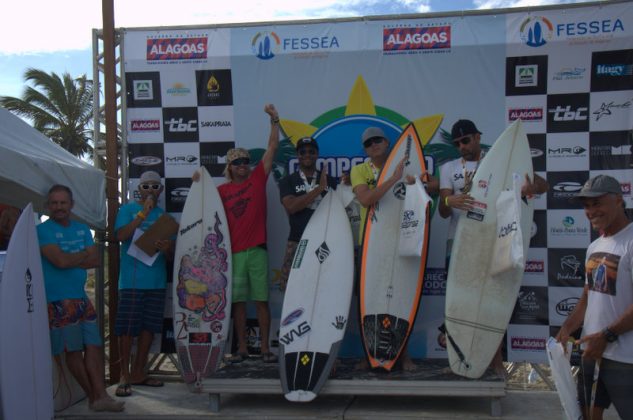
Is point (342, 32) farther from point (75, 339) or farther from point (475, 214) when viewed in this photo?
point (75, 339)

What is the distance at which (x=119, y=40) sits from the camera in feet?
16.9

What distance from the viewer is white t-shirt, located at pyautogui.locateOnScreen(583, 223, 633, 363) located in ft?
8.90

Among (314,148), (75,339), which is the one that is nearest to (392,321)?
(314,148)

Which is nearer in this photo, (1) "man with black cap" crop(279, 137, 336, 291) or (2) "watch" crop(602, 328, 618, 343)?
(2) "watch" crop(602, 328, 618, 343)

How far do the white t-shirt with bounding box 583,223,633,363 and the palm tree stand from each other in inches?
666

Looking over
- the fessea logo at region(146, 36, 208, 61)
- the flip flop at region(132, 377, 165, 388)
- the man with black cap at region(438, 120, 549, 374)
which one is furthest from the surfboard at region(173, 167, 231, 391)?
the man with black cap at region(438, 120, 549, 374)

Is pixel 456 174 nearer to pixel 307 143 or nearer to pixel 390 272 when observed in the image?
pixel 390 272

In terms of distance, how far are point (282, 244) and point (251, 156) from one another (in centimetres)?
80

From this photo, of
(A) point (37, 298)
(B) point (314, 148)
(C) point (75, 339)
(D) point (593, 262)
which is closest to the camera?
(D) point (593, 262)

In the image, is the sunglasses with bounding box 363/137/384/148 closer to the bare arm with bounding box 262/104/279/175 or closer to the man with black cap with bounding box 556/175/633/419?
the bare arm with bounding box 262/104/279/175

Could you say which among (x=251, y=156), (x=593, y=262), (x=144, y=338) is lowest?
(x=144, y=338)

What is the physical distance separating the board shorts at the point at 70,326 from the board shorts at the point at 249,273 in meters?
1.10

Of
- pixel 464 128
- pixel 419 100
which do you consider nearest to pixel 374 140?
pixel 464 128

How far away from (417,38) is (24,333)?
3.60 metres
